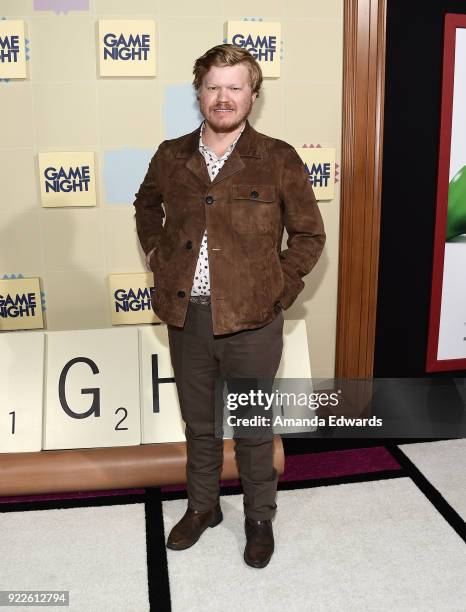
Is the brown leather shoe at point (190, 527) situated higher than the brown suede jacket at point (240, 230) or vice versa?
the brown suede jacket at point (240, 230)

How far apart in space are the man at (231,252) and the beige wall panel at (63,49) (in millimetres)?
644

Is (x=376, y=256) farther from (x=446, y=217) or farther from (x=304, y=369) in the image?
(x=304, y=369)

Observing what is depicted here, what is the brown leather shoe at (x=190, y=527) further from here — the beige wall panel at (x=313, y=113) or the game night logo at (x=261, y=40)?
the game night logo at (x=261, y=40)

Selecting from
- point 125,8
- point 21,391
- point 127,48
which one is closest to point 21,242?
point 21,391

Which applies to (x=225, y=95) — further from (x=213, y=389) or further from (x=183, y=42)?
(x=213, y=389)

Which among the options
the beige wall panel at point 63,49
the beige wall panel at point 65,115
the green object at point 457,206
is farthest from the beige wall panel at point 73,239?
the green object at point 457,206

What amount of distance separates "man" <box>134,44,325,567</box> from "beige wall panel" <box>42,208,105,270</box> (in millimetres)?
574

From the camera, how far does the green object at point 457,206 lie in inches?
102

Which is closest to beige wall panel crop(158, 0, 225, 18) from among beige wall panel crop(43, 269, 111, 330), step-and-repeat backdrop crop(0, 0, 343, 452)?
step-and-repeat backdrop crop(0, 0, 343, 452)

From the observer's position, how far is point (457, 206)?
2.62 metres

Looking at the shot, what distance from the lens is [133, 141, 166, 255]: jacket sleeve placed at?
1926mm

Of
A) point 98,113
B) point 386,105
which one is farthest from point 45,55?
point 386,105

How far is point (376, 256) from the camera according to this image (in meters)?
2.54

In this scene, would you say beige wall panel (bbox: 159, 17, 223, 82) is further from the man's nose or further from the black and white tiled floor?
the black and white tiled floor
